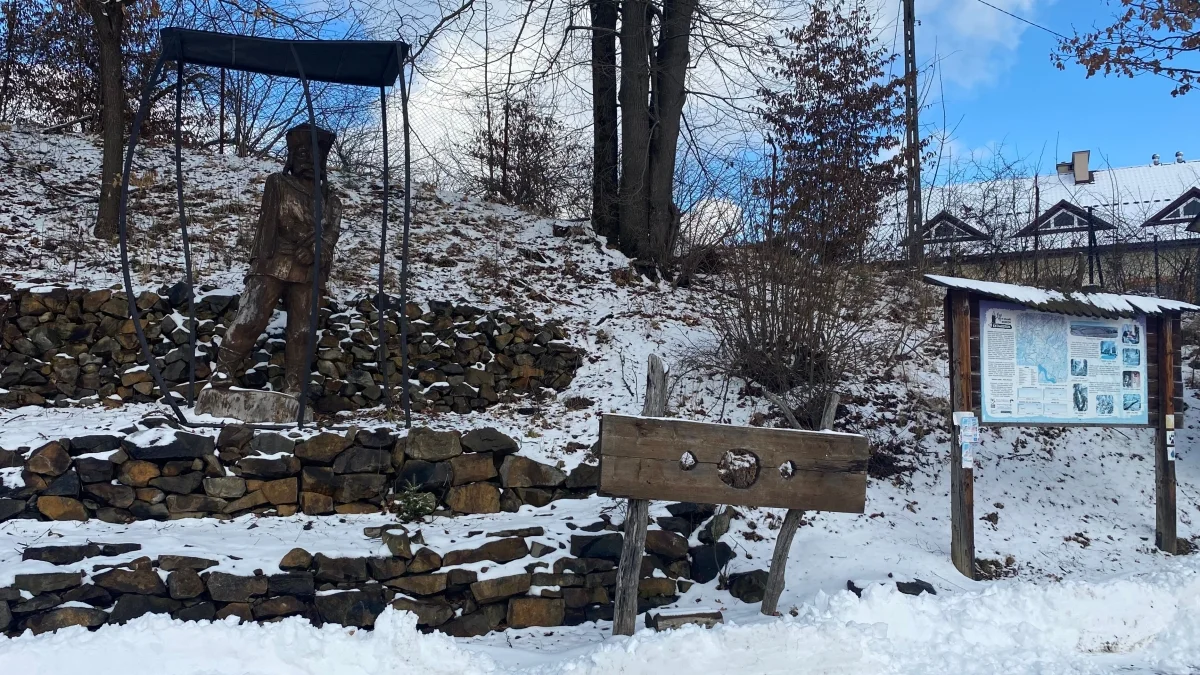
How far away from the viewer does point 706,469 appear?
5023 mm

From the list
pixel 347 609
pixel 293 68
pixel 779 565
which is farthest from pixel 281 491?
pixel 293 68

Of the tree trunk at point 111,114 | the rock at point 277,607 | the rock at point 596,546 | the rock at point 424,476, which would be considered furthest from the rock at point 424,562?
the tree trunk at point 111,114

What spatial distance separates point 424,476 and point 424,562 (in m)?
0.94

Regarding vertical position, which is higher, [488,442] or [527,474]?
[488,442]

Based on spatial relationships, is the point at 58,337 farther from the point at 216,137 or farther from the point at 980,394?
the point at 216,137

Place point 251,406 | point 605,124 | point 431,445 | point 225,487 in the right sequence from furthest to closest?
point 605,124 < point 251,406 < point 431,445 < point 225,487

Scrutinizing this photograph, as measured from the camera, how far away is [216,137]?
Answer: 17531 millimetres

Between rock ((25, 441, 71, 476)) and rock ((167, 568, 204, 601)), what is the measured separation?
1445mm

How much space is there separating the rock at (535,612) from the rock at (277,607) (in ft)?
4.34

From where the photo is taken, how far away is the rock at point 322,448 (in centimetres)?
618

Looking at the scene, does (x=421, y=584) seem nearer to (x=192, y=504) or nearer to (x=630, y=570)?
(x=630, y=570)

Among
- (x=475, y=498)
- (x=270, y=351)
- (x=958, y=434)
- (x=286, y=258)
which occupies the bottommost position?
(x=475, y=498)

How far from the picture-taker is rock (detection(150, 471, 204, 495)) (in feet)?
19.4

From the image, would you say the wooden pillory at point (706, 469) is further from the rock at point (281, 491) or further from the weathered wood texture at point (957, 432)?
the rock at point (281, 491)
